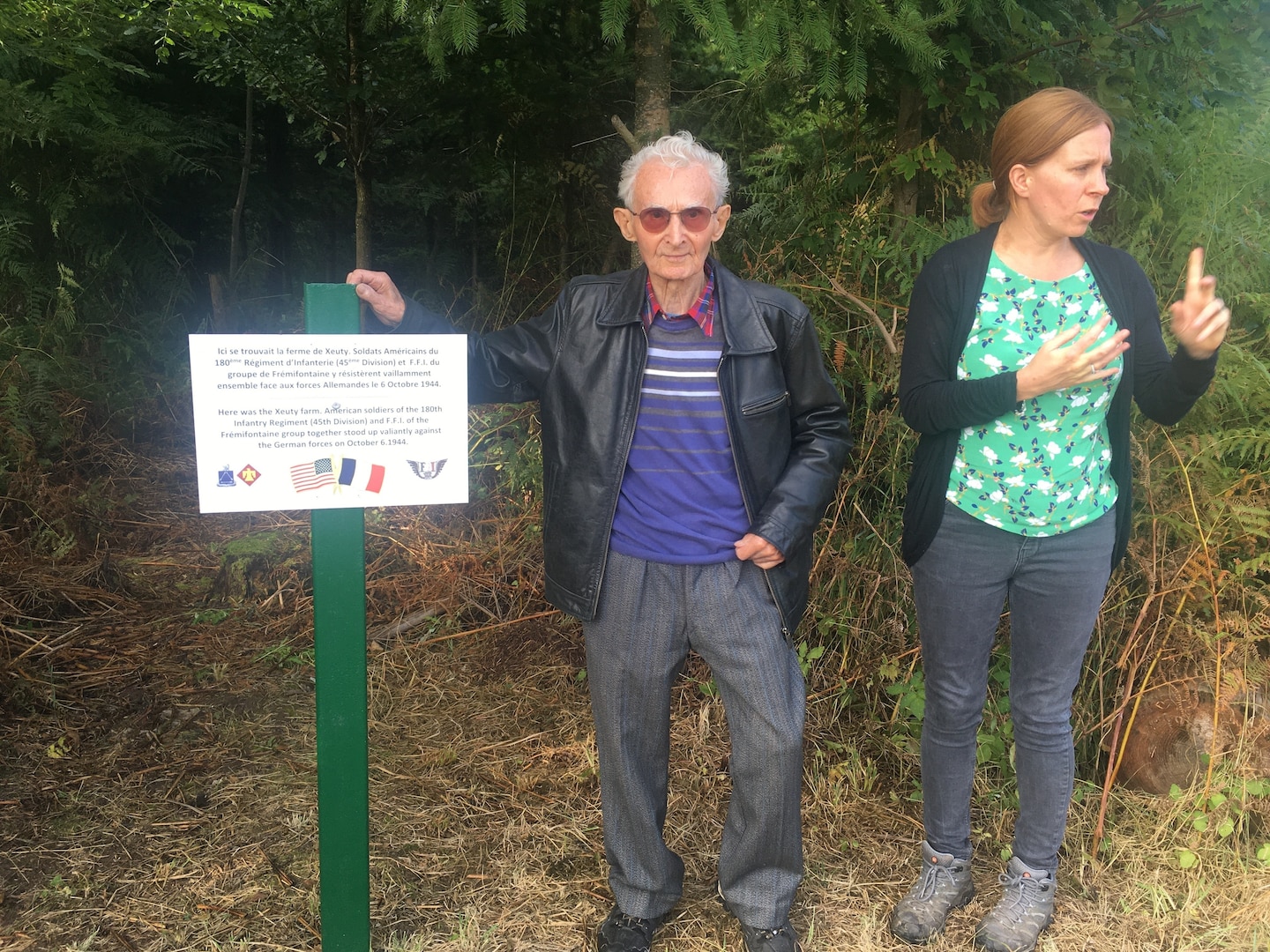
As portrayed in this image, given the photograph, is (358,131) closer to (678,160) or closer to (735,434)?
(678,160)

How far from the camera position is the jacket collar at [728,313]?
2.42 m

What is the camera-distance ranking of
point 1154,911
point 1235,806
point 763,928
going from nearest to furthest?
point 763,928 < point 1154,911 < point 1235,806

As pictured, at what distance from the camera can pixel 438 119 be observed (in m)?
5.86

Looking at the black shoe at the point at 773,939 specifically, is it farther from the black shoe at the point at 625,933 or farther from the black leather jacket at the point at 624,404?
the black leather jacket at the point at 624,404

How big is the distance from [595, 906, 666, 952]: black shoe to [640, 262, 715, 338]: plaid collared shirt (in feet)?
5.40

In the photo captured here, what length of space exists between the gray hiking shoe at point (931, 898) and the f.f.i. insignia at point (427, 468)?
70.8 inches

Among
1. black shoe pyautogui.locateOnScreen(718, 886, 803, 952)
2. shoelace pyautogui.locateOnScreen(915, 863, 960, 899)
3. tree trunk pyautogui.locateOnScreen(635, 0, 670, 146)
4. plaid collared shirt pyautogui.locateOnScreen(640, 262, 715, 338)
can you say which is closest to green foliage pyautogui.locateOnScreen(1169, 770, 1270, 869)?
shoelace pyautogui.locateOnScreen(915, 863, 960, 899)

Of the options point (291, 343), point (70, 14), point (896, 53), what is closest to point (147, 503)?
point (70, 14)

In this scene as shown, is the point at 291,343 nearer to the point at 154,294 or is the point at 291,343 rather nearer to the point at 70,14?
the point at 70,14

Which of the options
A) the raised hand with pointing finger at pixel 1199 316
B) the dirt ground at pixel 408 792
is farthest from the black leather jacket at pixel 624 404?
the dirt ground at pixel 408 792

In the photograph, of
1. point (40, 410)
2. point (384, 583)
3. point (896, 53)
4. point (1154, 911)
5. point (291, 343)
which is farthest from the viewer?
point (40, 410)

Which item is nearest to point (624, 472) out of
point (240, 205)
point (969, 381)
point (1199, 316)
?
point (969, 381)

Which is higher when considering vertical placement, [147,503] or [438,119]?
[438,119]

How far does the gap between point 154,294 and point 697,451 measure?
7899 mm
